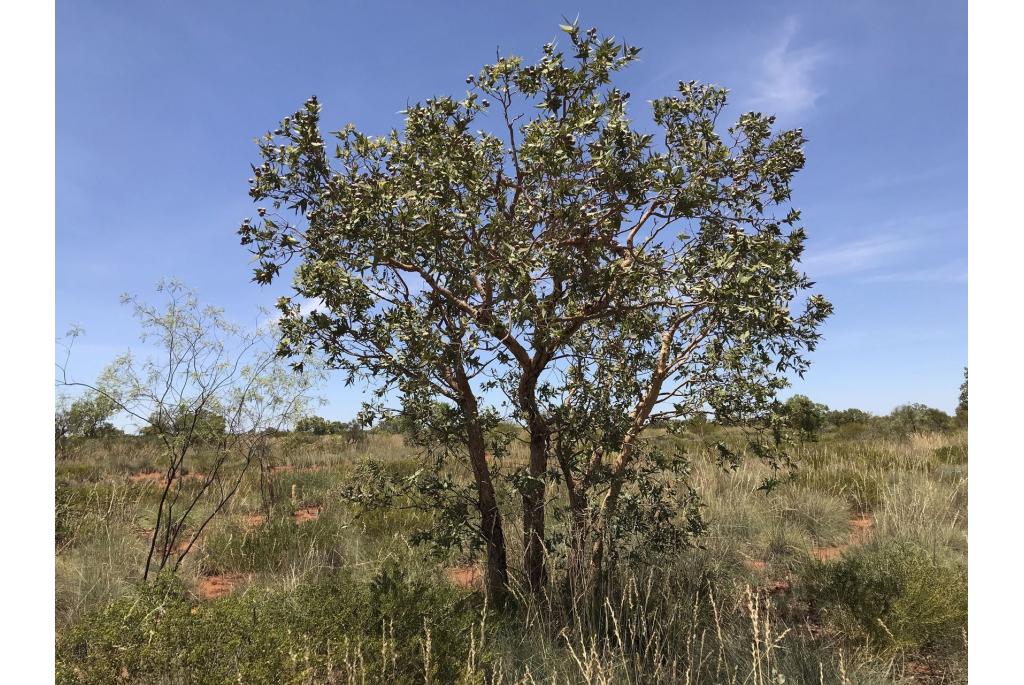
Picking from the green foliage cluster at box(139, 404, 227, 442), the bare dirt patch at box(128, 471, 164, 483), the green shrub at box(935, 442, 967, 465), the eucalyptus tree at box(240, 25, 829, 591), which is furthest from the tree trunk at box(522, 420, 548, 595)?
the bare dirt patch at box(128, 471, 164, 483)

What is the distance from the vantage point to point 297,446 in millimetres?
18266

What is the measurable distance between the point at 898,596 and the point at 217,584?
622cm

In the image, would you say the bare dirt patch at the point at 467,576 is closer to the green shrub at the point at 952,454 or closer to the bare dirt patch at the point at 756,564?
the bare dirt patch at the point at 756,564

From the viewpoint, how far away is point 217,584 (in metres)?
6.36

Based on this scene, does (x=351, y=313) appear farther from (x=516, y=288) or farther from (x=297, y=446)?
(x=297, y=446)

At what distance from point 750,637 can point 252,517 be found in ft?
23.6

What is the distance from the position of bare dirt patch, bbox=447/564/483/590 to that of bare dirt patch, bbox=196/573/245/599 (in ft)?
6.88

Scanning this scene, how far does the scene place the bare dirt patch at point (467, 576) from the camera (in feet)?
17.1

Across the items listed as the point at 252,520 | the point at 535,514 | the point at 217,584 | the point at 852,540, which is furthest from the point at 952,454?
the point at 217,584

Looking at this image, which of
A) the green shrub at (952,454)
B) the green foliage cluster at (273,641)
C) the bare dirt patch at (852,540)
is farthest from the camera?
the green shrub at (952,454)

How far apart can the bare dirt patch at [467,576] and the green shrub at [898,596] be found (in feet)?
9.23

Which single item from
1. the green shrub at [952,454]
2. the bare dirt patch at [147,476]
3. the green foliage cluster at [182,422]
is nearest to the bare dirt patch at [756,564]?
the green foliage cluster at [182,422]

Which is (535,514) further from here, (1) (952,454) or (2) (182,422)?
(1) (952,454)

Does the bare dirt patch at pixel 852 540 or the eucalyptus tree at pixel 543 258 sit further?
the bare dirt patch at pixel 852 540
